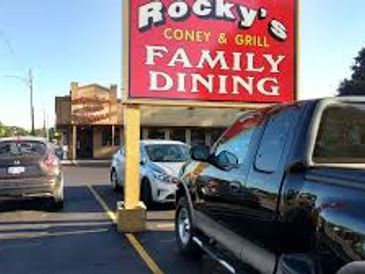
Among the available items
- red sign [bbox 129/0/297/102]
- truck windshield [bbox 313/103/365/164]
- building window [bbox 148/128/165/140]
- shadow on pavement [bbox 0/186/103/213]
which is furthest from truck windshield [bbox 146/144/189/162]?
building window [bbox 148/128/165/140]

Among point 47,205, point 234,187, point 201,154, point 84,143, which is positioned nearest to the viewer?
point 234,187

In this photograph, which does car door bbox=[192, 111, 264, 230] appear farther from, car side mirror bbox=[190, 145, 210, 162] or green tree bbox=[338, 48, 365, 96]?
green tree bbox=[338, 48, 365, 96]

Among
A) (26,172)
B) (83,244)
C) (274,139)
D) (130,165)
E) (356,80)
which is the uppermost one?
(356,80)

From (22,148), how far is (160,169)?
2884 millimetres

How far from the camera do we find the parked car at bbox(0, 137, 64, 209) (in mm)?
14086

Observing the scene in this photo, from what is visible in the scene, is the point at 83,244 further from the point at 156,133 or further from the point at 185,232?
the point at 156,133

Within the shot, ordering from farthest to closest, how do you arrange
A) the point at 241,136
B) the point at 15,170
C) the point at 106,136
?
1. the point at 106,136
2. the point at 15,170
3. the point at 241,136

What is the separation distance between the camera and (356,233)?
3.99 meters

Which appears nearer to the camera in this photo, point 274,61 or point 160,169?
point 274,61

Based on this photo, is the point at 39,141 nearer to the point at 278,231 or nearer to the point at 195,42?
the point at 195,42

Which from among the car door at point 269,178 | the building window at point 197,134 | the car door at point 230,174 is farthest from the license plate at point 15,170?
the building window at point 197,134

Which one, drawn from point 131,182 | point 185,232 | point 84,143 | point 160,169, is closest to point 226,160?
point 185,232

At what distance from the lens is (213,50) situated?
11.4 meters

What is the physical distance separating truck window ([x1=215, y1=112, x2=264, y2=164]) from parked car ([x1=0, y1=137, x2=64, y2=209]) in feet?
23.4
